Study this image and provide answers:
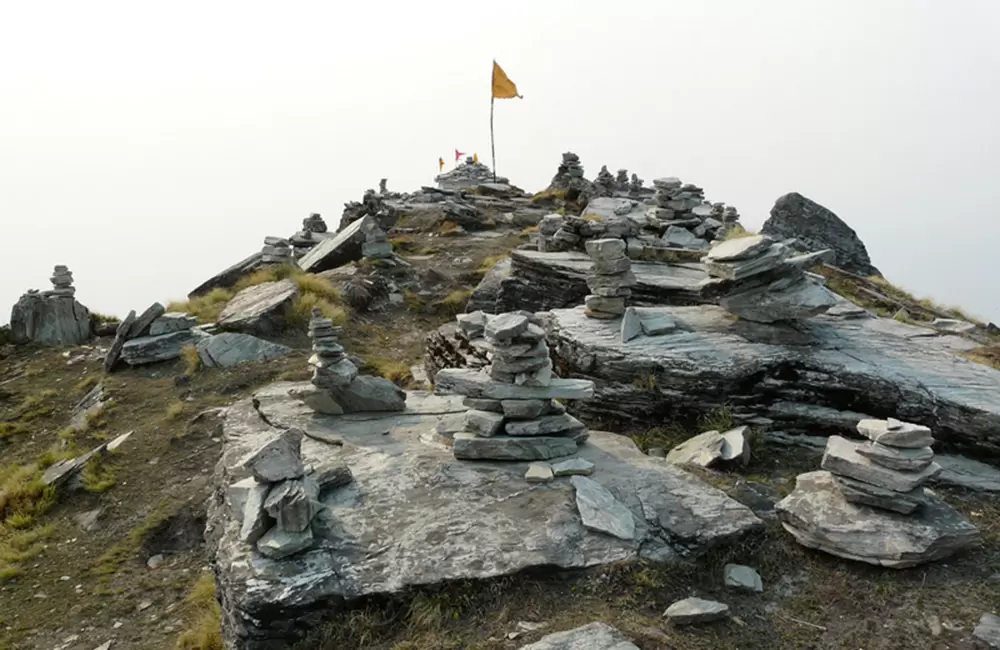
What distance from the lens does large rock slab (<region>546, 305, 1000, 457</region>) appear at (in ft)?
31.9

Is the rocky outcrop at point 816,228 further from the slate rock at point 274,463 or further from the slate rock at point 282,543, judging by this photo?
the slate rock at point 282,543

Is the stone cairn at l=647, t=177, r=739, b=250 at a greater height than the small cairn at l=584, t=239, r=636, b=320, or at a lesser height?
greater

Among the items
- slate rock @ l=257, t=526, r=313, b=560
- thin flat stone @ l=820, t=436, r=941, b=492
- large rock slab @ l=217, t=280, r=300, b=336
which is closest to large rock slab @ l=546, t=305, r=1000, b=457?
thin flat stone @ l=820, t=436, r=941, b=492

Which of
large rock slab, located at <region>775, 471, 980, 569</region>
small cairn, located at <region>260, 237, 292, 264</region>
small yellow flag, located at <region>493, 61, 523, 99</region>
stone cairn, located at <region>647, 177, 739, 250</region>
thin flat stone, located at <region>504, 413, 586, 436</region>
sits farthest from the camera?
small yellow flag, located at <region>493, 61, 523, 99</region>

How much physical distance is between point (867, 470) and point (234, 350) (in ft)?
45.2

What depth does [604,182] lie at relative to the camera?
3534cm

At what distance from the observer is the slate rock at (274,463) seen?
23.4ft

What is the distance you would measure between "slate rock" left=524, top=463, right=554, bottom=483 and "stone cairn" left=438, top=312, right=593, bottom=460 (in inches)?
13.7

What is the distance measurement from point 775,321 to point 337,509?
8026 mm

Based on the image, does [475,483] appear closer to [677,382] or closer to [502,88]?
[677,382]

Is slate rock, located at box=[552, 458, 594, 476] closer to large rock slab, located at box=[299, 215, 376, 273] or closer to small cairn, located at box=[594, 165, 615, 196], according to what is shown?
large rock slab, located at box=[299, 215, 376, 273]

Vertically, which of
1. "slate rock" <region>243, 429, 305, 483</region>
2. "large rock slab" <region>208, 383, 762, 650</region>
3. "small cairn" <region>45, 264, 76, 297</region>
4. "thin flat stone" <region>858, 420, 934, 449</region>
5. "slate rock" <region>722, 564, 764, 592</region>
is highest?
"small cairn" <region>45, 264, 76, 297</region>

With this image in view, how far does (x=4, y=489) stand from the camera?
38.6 feet

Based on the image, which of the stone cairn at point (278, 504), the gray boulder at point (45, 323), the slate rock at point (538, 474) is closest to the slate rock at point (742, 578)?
the slate rock at point (538, 474)
